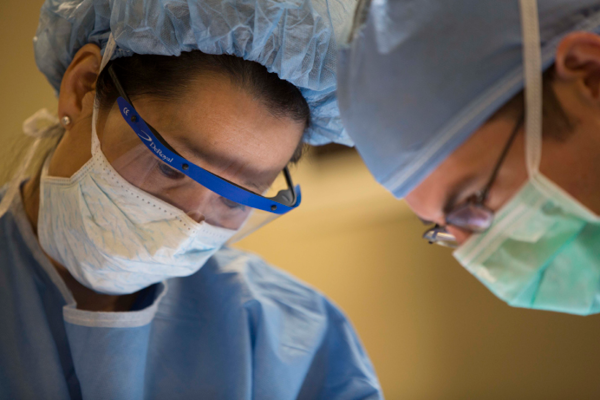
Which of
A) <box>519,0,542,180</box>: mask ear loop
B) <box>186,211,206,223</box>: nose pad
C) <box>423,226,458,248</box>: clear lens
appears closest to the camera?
<box>519,0,542,180</box>: mask ear loop

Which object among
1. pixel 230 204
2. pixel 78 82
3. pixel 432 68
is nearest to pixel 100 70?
pixel 78 82

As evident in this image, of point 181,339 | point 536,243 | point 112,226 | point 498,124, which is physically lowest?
point 181,339

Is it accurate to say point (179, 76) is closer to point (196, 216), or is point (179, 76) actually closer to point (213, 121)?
point (213, 121)

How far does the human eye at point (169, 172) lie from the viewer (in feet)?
2.98

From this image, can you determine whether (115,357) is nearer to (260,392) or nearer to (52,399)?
(52,399)

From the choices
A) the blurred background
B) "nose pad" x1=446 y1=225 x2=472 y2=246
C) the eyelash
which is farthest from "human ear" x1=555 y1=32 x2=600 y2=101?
the blurred background

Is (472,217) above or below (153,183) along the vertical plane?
above

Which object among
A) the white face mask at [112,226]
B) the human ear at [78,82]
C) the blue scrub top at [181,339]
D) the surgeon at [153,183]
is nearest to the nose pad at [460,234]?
the surgeon at [153,183]

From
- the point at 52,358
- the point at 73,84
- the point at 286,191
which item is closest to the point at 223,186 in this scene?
the point at 286,191

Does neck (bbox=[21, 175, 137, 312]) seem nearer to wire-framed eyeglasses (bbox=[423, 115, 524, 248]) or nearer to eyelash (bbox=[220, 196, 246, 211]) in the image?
A: eyelash (bbox=[220, 196, 246, 211])

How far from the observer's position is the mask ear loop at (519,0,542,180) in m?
0.57

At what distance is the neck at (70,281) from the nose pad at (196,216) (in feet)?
1.30

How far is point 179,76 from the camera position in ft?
2.94

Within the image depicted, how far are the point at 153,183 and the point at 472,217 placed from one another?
1.90 ft
